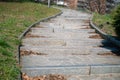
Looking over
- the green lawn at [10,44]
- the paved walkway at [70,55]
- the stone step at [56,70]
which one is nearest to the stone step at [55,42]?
the paved walkway at [70,55]

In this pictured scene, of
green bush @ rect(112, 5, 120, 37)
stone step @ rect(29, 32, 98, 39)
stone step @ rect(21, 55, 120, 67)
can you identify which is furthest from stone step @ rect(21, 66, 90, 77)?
stone step @ rect(29, 32, 98, 39)

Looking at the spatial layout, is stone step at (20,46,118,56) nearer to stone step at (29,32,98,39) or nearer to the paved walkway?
the paved walkway

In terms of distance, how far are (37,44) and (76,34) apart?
A: 2588 mm

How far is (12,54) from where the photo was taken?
7.76 meters

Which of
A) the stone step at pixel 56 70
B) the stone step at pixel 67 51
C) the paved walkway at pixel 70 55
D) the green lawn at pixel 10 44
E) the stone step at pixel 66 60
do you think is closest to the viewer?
the green lawn at pixel 10 44

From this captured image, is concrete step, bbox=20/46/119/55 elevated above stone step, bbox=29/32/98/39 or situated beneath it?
elevated above

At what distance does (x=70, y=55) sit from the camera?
8.88 meters

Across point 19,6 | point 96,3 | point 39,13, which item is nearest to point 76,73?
point 39,13

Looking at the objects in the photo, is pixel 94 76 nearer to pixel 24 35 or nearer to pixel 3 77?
pixel 3 77

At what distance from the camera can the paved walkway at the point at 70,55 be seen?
24.2 feet

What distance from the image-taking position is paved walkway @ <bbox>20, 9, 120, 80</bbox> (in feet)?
24.2

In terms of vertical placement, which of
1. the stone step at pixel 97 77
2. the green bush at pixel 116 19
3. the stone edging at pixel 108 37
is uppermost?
the green bush at pixel 116 19

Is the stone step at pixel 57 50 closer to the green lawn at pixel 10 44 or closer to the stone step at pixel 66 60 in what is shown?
the stone step at pixel 66 60

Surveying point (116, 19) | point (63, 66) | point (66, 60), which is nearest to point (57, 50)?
point (66, 60)
